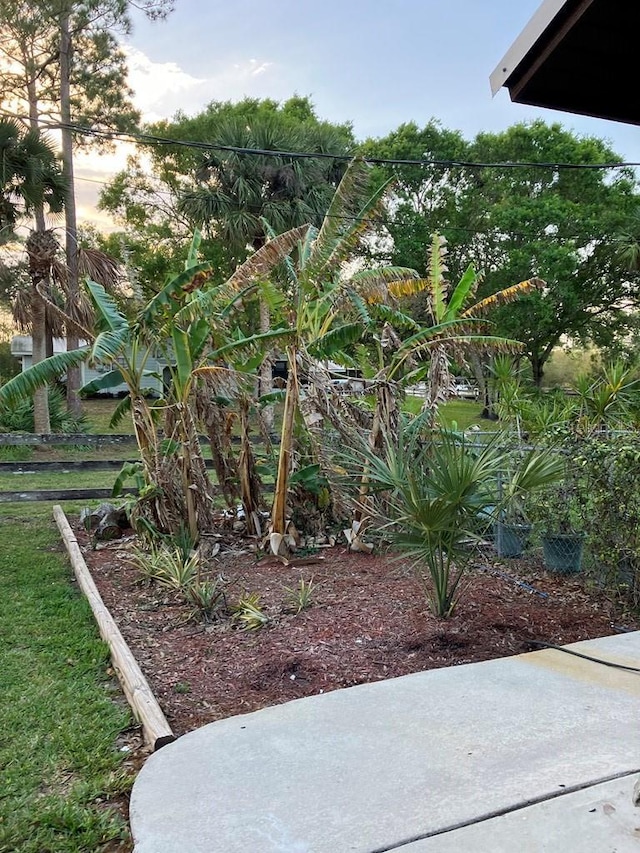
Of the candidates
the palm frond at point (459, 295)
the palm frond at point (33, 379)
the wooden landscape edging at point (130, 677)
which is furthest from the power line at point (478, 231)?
the wooden landscape edging at point (130, 677)

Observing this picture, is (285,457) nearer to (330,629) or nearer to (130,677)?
(330,629)

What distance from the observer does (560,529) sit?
19.6 feet

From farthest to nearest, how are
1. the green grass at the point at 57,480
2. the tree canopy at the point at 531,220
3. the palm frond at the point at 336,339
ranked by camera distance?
the tree canopy at the point at 531,220 < the green grass at the point at 57,480 < the palm frond at the point at 336,339

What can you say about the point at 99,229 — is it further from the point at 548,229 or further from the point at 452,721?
the point at 452,721

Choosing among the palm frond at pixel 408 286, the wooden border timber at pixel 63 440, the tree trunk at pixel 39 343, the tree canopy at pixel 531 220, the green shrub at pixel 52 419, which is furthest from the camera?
the tree canopy at pixel 531 220

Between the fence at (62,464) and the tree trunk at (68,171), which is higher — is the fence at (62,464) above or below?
below

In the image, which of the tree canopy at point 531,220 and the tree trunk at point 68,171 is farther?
the tree canopy at point 531,220

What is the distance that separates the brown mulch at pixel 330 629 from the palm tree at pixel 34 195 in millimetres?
10011

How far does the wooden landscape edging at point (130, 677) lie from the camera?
313 centimetres

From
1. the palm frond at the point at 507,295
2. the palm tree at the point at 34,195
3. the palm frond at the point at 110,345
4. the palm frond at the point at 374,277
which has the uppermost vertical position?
the palm tree at the point at 34,195

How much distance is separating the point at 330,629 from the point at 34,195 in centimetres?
1364

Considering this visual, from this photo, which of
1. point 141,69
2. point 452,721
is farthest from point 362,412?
point 141,69

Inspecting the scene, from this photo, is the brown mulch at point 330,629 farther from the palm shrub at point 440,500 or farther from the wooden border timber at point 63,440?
the wooden border timber at point 63,440

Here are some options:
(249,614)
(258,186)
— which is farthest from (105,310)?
(258,186)
